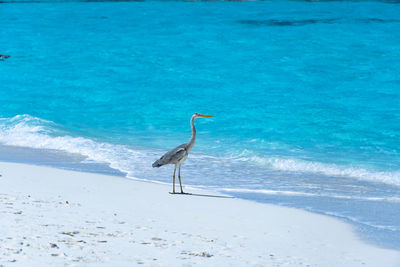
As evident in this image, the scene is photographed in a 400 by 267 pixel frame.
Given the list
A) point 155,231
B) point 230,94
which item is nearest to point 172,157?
point 155,231

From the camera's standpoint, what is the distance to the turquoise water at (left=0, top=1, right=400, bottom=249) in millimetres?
11867

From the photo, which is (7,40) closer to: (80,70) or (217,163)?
(80,70)

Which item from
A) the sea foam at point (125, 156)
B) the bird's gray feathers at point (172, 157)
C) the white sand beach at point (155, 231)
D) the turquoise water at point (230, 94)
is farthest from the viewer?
the sea foam at point (125, 156)

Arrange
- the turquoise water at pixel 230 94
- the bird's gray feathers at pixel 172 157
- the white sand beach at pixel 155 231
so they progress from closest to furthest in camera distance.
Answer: the white sand beach at pixel 155 231 < the bird's gray feathers at pixel 172 157 < the turquoise water at pixel 230 94

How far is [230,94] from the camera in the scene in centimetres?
2322

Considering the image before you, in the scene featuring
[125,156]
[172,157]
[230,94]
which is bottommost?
[230,94]

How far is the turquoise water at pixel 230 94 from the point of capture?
38.9 feet

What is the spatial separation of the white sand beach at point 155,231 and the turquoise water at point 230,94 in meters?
0.81

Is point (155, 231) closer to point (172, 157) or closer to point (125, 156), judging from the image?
point (172, 157)

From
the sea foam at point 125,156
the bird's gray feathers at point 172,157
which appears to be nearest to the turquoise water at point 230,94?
the sea foam at point 125,156

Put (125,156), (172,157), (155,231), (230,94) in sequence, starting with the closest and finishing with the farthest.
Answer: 1. (155,231)
2. (172,157)
3. (125,156)
4. (230,94)

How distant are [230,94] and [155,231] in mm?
16601

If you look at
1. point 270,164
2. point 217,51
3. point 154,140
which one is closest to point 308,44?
point 217,51

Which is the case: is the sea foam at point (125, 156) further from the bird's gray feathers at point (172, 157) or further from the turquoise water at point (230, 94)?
the bird's gray feathers at point (172, 157)
